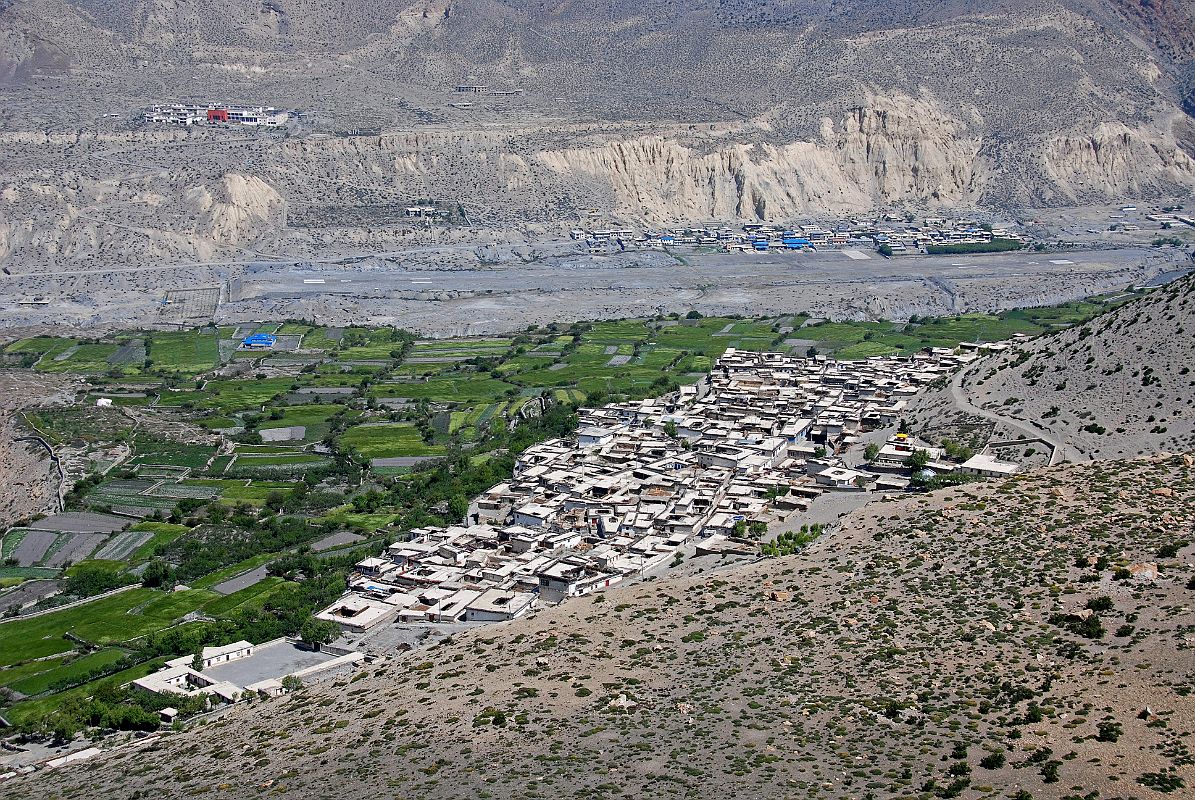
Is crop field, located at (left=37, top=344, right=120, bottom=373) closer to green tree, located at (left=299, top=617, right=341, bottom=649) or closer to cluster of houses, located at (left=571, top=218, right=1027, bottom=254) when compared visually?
cluster of houses, located at (left=571, top=218, right=1027, bottom=254)

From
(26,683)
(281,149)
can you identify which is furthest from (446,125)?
(26,683)

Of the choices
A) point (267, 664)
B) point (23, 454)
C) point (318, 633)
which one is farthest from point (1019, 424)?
point (23, 454)

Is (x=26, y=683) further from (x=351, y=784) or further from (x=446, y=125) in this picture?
(x=446, y=125)

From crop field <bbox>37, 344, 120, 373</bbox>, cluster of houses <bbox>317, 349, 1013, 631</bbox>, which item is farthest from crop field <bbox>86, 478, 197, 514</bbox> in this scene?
crop field <bbox>37, 344, 120, 373</bbox>

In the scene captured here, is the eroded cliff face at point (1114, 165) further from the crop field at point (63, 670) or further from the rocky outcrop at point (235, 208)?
the crop field at point (63, 670)

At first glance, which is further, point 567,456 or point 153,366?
point 153,366

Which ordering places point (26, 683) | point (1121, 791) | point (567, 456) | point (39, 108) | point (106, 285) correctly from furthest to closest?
1. point (39, 108)
2. point (106, 285)
3. point (567, 456)
4. point (26, 683)
5. point (1121, 791)

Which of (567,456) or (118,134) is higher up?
(118,134)
